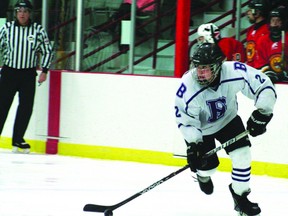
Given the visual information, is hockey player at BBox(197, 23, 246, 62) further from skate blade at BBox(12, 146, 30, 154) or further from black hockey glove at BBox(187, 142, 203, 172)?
black hockey glove at BBox(187, 142, 203, 172)

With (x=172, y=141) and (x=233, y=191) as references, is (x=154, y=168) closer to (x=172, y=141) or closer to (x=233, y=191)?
(x=172, y=141)

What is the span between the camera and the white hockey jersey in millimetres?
4367

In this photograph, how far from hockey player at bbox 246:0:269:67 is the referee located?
5.95 ft

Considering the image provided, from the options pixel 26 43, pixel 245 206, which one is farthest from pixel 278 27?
pixel 26 43

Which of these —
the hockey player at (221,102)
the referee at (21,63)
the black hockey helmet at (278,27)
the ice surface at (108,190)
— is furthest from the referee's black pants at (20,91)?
the hockey player at (221,102)

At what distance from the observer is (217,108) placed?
4.47 m

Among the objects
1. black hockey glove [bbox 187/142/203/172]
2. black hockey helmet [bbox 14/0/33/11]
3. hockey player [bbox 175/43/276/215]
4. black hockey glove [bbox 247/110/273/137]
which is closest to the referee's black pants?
black hockey helmet [bbox 14/0/33/11]

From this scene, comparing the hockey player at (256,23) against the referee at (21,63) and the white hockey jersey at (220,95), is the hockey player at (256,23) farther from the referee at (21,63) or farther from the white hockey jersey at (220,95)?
the white hockey jersey at (220,95)

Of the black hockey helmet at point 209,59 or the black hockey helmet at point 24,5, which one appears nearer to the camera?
the black hockey helmet at point 209,59

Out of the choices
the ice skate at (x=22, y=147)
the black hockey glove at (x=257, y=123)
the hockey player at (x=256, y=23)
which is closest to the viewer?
the black hockey glove at (x=257, y=123)

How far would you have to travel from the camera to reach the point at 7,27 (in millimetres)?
7391

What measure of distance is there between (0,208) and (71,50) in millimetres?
3036

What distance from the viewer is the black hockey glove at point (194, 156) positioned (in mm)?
4383

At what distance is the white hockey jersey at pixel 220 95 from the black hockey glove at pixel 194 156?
0.11ft
